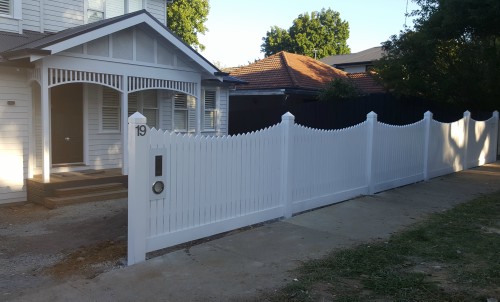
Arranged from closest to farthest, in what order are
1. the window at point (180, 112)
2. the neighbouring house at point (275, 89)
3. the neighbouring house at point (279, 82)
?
the window at point (180, 112) < the neighbouring house at point (275, 89) < the neighbouring house at point (279, 82)

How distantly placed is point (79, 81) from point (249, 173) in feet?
16.0

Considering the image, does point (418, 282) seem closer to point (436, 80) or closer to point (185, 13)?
point (436, 80)

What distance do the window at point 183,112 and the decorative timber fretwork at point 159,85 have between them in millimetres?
1580

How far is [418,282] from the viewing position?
16.6 ft

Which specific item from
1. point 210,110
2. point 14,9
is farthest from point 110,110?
point 210,110

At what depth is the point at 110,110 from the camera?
12086mm

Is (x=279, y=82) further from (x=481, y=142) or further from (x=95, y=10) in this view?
(x=95, y=10)

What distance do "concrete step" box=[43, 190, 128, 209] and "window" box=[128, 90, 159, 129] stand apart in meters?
2.97

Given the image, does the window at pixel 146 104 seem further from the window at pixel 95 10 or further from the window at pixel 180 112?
the window at pixel 95 10

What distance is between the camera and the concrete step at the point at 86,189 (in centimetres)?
945

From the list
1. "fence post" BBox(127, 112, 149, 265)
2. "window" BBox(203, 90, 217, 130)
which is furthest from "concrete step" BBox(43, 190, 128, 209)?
"window" BBox(203, 90, 217, 130)

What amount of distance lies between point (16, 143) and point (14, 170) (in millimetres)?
568

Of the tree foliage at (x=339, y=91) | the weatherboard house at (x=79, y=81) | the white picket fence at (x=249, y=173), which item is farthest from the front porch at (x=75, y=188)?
the tree foliage at (x=339, y=91)

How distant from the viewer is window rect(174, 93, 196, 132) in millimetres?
13922
